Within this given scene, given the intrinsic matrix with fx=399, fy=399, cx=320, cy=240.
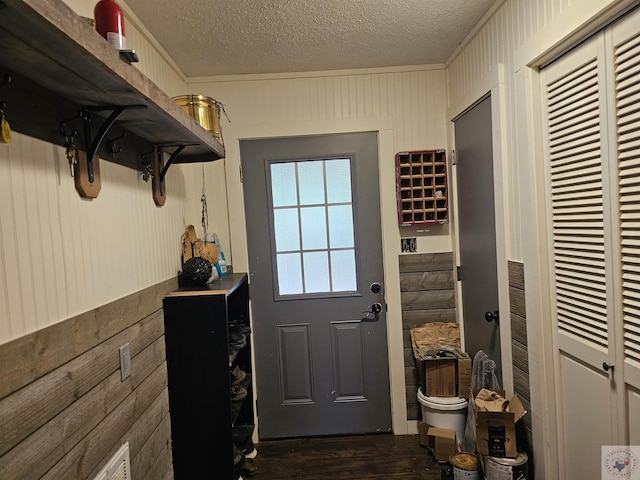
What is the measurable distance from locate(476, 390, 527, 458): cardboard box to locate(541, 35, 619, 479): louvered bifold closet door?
0.18 metres

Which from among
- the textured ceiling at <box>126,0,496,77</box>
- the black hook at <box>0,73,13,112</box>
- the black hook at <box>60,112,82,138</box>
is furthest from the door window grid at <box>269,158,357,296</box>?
the black hook at <box>0,73,13,112</box>

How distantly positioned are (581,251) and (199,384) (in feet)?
5.41

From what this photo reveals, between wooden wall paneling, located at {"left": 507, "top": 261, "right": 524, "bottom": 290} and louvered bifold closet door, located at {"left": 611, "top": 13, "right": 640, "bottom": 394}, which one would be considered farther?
wooden wall paneling, located at {"left": 507, "top": 261, "right": 524, "bottom": 290}

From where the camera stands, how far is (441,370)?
2.38 m

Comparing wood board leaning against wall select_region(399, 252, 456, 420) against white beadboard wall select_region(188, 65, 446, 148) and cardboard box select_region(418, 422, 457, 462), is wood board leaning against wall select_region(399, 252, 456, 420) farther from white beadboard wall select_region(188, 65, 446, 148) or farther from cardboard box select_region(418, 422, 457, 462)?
white beadboard wall select_region(188, 65, 446, 148)

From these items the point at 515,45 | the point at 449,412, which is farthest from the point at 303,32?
the point at 449,412

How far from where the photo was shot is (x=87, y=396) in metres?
1.13

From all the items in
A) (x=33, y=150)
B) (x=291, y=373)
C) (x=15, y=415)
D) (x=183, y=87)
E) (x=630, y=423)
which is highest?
(x=183, y=87)

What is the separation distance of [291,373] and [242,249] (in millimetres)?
904

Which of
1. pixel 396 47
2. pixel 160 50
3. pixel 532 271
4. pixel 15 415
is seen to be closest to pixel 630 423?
pixel 532 271

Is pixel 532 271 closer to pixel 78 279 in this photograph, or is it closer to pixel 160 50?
pixel 78 279

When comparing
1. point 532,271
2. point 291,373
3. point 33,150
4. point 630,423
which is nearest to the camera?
point 33,150

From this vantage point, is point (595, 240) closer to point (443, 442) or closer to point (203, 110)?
point (443, 442)

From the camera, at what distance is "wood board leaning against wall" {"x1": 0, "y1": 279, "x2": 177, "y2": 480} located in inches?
33.7
